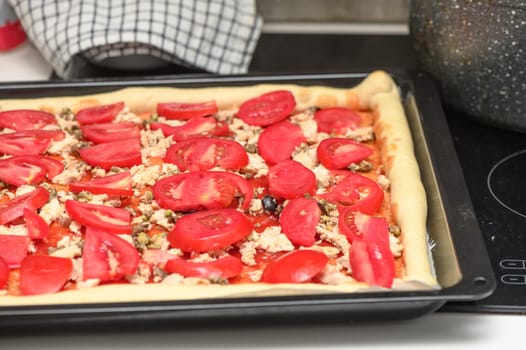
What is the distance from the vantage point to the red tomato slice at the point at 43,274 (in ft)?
4.15

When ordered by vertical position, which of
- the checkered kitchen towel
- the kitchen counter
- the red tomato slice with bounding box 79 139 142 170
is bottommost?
the kitchen counter

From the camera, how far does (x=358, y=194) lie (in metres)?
1.47

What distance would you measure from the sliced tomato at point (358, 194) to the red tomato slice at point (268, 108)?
261 millimetres

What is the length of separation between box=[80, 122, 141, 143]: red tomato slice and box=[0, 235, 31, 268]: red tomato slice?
33 centimetres

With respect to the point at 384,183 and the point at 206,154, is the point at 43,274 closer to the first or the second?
the point at 206,154

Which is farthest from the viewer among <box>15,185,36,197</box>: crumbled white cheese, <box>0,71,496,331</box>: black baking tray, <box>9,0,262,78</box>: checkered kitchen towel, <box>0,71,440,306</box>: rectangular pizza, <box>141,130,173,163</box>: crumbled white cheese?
<box>9,0,262,78</box>: checkered kitchen towel

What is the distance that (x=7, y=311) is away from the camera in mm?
1180

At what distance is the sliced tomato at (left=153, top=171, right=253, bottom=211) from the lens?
1.44 meters

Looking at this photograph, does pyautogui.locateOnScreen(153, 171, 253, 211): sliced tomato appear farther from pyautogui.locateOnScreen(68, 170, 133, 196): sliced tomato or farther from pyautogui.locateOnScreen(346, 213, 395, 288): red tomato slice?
pyautogui.locateOnScreen(346, 213, 395, 288): red tomato slice

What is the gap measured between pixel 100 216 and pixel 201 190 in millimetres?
188

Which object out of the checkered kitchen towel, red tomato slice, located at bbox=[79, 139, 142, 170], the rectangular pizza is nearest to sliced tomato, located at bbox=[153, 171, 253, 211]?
the rectangular pizza

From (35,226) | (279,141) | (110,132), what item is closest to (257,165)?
(279,141)

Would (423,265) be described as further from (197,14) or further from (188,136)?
(197,14)

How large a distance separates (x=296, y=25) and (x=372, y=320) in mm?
1181
